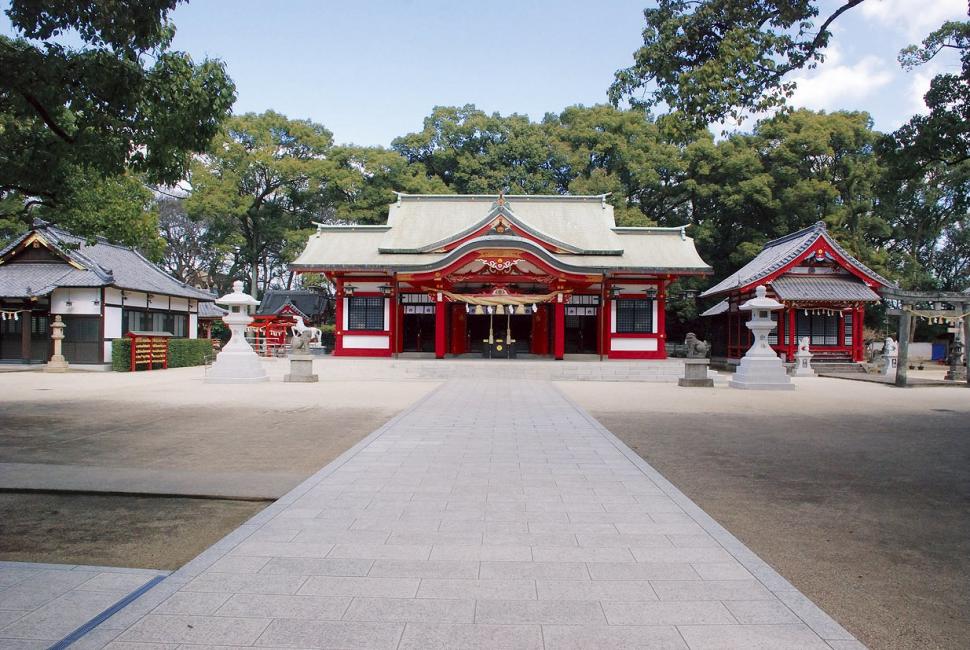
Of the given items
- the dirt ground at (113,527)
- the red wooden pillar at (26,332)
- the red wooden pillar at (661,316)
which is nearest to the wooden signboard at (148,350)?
the red wooden pillar at (26,332)

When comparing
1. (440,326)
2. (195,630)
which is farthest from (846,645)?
(440,326)

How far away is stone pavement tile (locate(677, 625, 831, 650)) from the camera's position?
9.00ft

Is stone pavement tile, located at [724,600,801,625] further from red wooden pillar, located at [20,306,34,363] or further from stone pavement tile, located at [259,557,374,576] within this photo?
red wooden pillar, located at [20,306,34,363]

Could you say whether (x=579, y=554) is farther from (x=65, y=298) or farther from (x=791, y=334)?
(x=65, y=298)

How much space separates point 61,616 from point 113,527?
181cm

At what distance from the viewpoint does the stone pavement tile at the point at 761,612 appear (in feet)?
9.80

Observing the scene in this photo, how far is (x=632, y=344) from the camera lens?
24.2 metres

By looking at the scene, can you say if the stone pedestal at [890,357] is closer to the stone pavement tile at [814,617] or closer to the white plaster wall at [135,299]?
the stone pavement tile at [814,617]

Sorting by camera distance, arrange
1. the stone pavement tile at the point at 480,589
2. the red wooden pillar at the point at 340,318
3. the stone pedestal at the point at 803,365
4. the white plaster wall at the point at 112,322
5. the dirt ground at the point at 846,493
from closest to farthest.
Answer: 1. the stone pavement tile at the point at 480,589
2. the dirt ground at the point at 846,493
3. the stone pedestal at the point at 803,365
4. the white plaster wall at the point at 112,322
5. the red wooden pillar at the point at 340,318

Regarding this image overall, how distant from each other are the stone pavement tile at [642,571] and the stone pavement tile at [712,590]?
0.28ft

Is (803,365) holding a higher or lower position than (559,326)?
lower

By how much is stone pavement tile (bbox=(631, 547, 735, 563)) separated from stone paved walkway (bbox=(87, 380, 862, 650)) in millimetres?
13

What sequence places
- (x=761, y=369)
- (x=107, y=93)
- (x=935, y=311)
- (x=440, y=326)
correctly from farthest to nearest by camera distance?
1. (x=440, y=326)
2. (x=935, y=311)
3. (x=761, y=369)
4. (x=107, y=93)

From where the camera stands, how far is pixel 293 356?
1775cm
